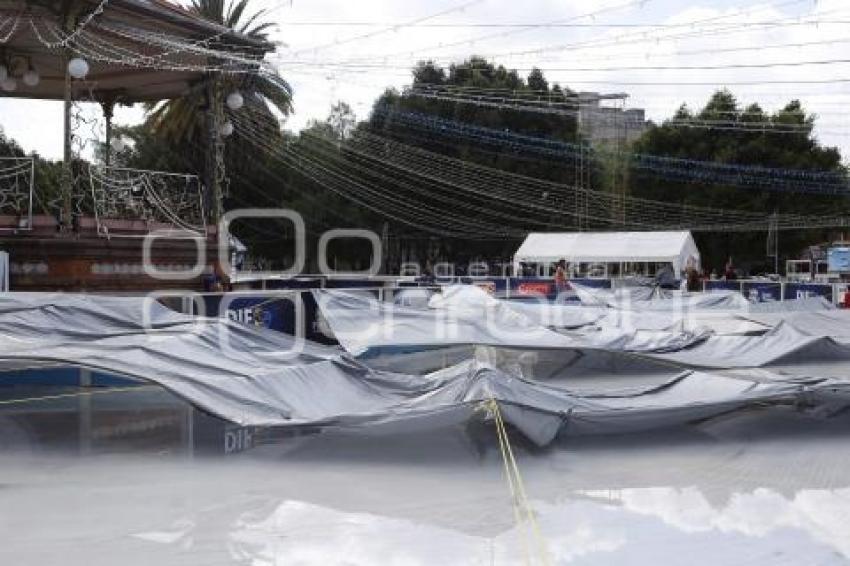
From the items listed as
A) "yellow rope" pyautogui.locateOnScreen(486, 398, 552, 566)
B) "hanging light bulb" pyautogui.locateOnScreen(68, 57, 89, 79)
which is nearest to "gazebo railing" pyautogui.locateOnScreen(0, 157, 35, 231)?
"hanging light bulb" pyautogui.locateOnScreen(68, 57, 89, 79)

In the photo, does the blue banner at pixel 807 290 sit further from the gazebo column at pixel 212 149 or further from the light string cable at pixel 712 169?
the light string cable at pixel 712 169

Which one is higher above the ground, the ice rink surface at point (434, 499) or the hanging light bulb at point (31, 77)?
the hanging light bulb at point (31, 77)

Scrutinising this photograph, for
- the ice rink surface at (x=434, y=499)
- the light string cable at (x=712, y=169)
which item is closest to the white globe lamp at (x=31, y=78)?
the ice rink surface at (x=434, y=499)

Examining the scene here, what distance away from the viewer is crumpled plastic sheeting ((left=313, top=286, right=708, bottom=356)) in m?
Answer: 10.5

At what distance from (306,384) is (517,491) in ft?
7.15

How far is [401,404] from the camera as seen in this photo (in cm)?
700

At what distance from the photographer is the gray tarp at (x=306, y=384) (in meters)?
6.55

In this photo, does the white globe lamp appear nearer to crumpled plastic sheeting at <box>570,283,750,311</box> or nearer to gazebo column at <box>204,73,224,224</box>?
gazebo column at <box>204,73,224,224</box>

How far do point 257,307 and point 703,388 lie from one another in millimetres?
5863

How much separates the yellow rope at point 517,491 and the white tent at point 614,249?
25340mm

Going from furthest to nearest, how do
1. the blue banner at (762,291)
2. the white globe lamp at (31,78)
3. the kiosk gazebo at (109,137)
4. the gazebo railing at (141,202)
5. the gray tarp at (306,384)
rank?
the blue banner at (762,291) → the white globe lamp at (31,78) → the gazebo railing at (141,202) → the kiosk gazebo at (109,137) → the gray tarp at (306,384)

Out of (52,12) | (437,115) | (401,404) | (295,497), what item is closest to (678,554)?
(295,497)

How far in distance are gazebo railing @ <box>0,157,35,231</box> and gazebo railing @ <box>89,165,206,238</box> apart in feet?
2.67

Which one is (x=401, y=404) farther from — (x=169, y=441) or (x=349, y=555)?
(x=349, y=555)
